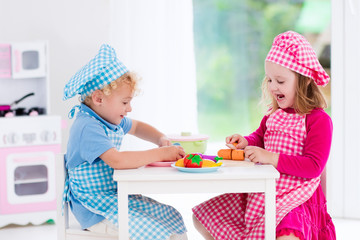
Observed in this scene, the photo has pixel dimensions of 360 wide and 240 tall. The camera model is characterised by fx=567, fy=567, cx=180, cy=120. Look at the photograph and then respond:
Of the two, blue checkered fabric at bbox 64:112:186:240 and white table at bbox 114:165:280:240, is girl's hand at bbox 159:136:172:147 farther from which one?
white table at bbox 114:165:280:240

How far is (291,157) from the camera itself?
1.86 metres

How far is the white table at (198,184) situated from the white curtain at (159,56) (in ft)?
6.93

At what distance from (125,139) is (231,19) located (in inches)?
124

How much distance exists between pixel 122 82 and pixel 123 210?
0.51 metres

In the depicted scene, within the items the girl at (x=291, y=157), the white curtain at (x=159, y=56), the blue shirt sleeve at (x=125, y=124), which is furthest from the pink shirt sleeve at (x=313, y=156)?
the white curtain at (x=159, y=56)

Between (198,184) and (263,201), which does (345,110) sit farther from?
(198,184)

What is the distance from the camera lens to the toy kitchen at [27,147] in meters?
3.17

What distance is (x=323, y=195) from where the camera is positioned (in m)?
1.98

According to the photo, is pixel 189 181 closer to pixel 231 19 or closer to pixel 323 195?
pixel 323 195

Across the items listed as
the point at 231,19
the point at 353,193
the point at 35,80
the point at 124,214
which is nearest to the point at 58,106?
the point at 35,80

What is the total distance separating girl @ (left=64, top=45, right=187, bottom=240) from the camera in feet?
5.85

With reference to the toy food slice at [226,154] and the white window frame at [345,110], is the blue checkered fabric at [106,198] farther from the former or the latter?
the white window frame at [345,110]

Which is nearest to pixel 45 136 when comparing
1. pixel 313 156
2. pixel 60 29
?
pixel 60 29

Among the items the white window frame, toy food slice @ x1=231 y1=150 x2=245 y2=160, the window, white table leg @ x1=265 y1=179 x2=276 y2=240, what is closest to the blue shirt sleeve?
toy food slice @ x1=231 y1=150 x2=245 y2=160
